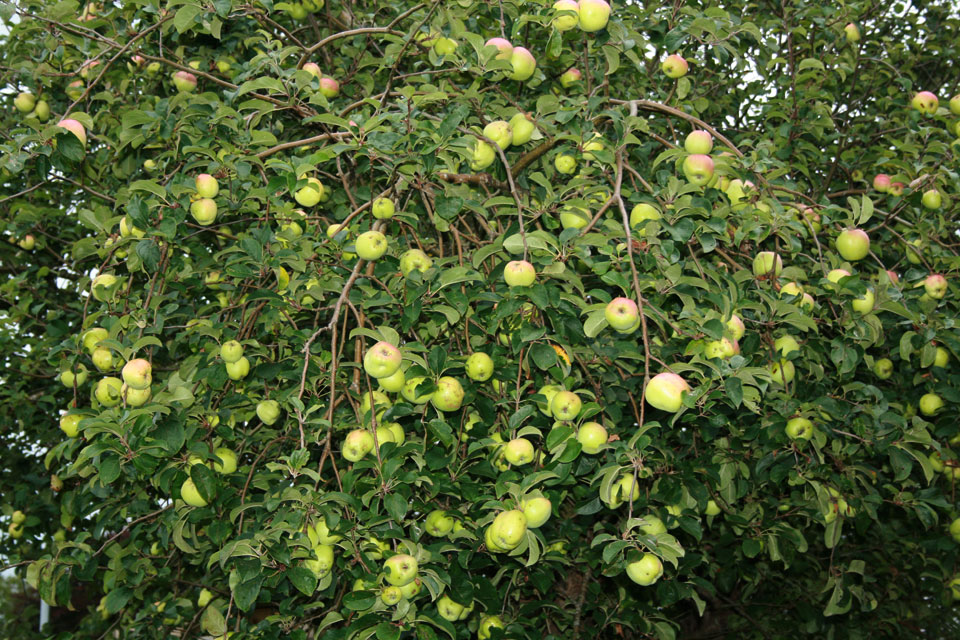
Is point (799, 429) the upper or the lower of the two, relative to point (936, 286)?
lower

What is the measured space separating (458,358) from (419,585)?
1.73 feet

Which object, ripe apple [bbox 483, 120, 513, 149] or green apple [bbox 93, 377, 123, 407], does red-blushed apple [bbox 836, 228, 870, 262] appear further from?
green apple [bbox 93, 377, 123, 407]

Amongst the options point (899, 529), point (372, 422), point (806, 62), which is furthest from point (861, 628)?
point (372, 422)

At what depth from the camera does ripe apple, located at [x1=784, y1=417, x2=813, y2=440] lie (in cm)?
211

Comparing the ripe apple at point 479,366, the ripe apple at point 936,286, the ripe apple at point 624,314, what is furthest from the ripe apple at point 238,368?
the ripe apple at point 936,286

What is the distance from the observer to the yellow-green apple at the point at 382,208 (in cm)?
192

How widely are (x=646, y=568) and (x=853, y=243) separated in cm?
118

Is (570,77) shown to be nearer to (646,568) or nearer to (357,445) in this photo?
(357,445)

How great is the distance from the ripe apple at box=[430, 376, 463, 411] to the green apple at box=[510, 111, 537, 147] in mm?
671

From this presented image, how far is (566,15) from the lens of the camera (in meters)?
1.98

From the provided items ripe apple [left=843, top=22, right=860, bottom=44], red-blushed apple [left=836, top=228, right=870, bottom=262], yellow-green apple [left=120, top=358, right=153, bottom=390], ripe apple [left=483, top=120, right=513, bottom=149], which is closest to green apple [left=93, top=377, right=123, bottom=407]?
yellow-green apple [left=120, top=358, right=153, bottom=390]

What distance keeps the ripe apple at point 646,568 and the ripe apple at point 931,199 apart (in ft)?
5.35

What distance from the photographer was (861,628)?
3.30 m

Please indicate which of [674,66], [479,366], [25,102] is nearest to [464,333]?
[479,366]
